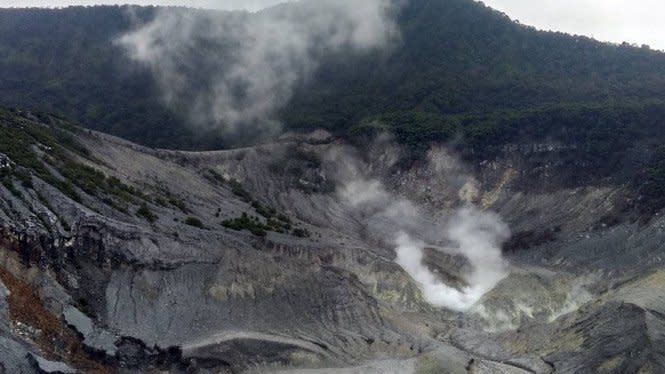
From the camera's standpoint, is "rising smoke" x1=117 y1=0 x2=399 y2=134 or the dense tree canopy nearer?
the dense tree canopy

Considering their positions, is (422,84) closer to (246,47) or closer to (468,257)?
(246,47)

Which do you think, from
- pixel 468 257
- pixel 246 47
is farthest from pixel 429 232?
pixel 246 47

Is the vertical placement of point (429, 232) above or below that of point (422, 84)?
below

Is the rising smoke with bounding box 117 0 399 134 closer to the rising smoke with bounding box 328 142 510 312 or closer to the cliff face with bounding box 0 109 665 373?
the rising smoke with bounding box 328 142 510 312

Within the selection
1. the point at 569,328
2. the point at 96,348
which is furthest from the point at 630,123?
the point at 96,348

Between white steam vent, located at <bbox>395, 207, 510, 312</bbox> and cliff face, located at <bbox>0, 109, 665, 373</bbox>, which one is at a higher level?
white steam vent, located at <bbox>395, 207, 510, 312</bbox>

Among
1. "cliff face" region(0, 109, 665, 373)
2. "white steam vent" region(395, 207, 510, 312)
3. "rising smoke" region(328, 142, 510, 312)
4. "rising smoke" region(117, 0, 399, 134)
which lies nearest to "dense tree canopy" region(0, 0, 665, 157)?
"rising smoke" region(117, 0, 399, 134)

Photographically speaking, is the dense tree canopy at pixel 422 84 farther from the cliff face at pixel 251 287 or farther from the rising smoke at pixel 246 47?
the cliff face at pixel 251 287
